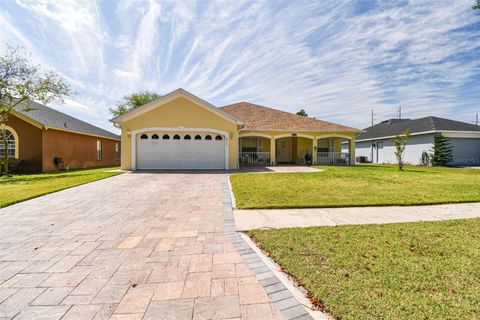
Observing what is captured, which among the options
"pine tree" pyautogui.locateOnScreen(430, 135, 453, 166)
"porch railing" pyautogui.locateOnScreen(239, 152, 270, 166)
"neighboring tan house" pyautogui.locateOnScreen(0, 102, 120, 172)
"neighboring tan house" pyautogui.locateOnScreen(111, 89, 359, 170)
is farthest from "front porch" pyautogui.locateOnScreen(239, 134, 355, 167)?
"neighboring tan house" pyautogui.locateOnScreen(0, 102, 120, 172)

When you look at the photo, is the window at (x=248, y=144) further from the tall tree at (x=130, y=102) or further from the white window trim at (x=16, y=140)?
the tall tree at (x=130, y=102)

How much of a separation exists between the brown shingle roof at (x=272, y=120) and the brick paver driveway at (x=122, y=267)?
14382 mm

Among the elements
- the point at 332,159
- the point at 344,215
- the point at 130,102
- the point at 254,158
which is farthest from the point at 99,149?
the point at 344,215

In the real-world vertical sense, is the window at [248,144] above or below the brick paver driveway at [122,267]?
above

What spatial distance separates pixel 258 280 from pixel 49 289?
235cm

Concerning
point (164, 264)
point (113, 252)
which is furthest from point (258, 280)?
point (113, 252)

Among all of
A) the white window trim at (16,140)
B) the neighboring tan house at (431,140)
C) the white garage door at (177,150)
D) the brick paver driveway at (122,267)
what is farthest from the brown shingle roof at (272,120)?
the white window trim at (16,140)

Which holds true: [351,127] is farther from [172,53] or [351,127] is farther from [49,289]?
[49,289]

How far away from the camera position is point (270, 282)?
257cm

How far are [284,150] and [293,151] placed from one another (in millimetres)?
889

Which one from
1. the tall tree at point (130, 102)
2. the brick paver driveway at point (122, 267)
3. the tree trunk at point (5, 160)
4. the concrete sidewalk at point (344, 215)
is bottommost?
the brick paver driveway at point (122, 267)

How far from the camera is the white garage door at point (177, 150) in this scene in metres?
14.7

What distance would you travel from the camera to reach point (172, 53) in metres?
12.4

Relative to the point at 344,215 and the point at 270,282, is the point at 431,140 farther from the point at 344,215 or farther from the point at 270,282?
the point at 270,282
